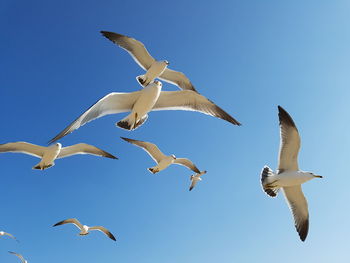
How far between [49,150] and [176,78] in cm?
484

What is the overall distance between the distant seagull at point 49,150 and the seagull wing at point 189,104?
3.82 meters

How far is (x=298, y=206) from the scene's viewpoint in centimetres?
1180

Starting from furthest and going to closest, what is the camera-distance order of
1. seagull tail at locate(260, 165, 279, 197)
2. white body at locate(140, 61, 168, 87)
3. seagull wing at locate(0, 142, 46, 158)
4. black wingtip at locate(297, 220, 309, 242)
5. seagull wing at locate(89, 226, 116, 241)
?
seagull wing at locate(89, 226, 116, 241) → white body at locate(140, 61, 168, 87) → seagull wing at locate(0, 142, 46, 158) → black wingtip at locate(297, 220, 309, 242) → seagull tail at locate(260, 165, 279, 197)

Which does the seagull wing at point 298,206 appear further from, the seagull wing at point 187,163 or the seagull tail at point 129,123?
the seagull wing at point 187,163

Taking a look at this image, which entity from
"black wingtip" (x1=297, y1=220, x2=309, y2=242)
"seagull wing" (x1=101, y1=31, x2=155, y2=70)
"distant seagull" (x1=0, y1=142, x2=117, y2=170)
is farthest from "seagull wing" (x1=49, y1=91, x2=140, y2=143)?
"black wingtip" (x1=297, y1=220, x2=309, y2=242)

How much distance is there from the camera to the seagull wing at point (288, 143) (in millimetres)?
10742

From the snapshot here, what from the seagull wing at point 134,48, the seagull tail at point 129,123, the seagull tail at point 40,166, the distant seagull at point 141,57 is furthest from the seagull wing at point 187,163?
the seagull tail at point 129,123

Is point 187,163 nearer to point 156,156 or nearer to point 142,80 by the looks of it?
point 156,156

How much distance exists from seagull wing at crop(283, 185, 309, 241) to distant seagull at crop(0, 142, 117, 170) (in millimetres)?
5679

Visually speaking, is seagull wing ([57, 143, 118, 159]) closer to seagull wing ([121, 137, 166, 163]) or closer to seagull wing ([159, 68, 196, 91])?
seagull wing ([121, 137, 166, 163])

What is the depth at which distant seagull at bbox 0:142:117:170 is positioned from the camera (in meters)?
12.3

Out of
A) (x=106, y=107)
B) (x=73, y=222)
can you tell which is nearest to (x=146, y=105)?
(x=106, y=107)

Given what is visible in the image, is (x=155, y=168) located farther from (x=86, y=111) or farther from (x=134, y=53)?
(x=86, y=111)

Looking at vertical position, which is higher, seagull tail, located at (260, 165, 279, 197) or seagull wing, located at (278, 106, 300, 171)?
seagull wing, located at (278, 106, 300, 171)
